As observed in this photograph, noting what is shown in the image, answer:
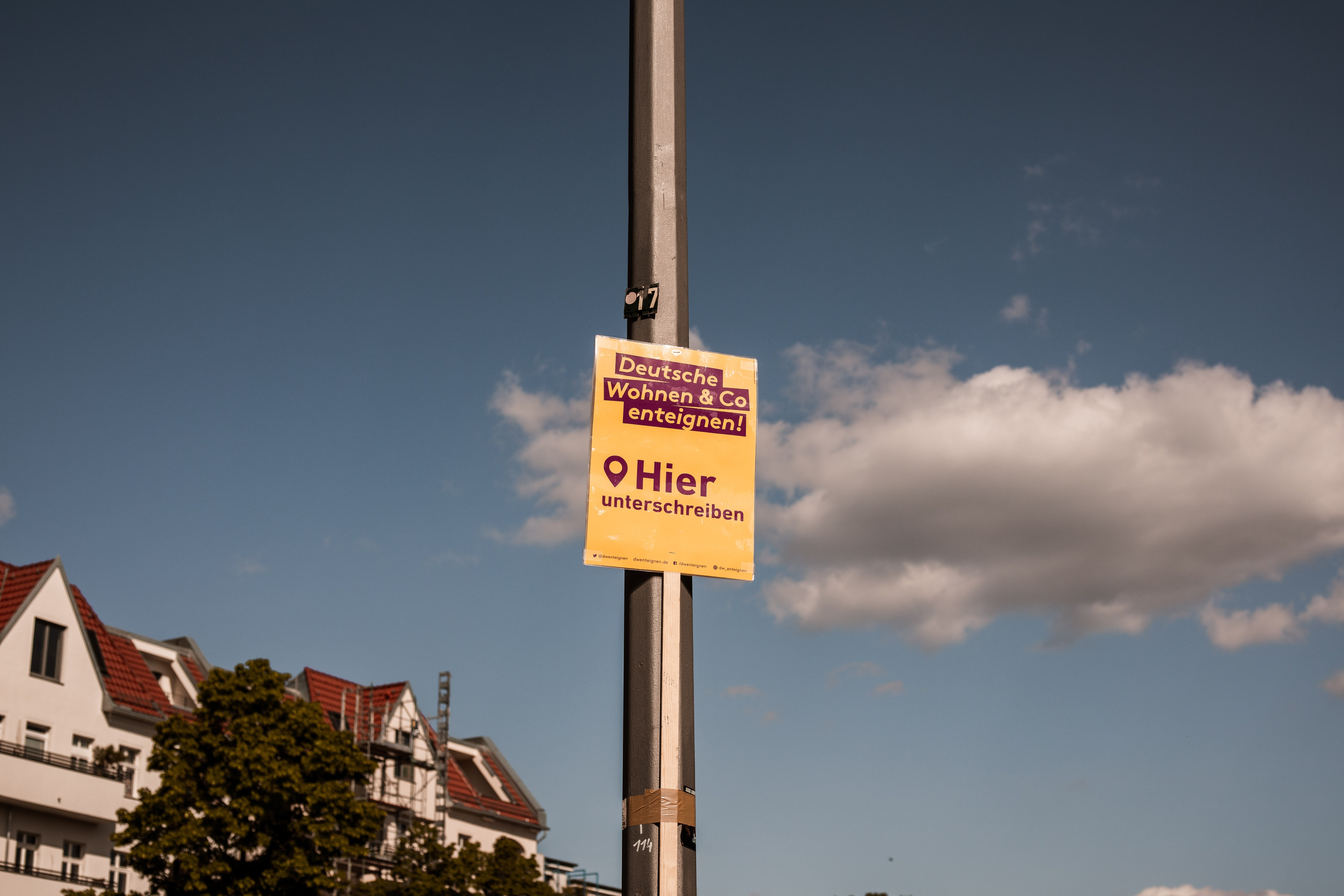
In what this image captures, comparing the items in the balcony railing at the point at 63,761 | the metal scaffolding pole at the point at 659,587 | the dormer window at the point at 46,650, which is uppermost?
the dormer window at the point at 46,650

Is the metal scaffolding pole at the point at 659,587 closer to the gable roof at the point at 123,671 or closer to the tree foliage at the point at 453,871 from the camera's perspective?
the tree foliage at the point at 453,871

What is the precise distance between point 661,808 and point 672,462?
55.9 inches

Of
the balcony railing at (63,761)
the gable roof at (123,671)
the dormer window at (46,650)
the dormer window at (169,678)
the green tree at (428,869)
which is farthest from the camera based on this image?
the dormer window at (169,678)

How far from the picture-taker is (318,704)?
119 feet

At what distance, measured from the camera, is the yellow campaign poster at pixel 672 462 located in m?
5.22

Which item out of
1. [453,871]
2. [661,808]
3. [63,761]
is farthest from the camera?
[453,871]

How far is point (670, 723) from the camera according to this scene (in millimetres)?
4867

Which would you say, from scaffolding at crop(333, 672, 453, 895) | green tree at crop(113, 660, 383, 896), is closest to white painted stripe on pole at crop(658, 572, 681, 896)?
green tree at crop(113, 660, 383, 896)

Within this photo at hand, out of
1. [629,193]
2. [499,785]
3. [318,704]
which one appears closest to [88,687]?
[318,704]

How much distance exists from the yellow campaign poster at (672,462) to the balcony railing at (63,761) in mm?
40901

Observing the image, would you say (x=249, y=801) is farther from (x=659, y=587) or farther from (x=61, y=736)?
(x=659, y=587)

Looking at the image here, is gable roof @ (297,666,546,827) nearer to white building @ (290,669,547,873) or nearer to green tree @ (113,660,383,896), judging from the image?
white building @ (290,669,547,873)

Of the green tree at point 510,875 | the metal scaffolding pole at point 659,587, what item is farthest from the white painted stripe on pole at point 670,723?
the green tree at point 510,875

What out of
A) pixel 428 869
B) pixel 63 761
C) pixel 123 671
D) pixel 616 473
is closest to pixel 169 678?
pixel 123 671
